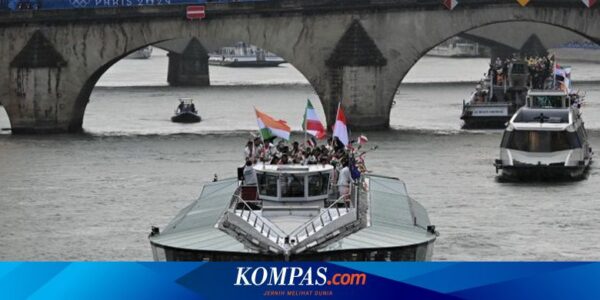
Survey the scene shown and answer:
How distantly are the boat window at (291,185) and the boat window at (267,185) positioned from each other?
30cm

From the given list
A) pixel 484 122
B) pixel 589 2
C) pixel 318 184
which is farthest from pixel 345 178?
pixel 484 122

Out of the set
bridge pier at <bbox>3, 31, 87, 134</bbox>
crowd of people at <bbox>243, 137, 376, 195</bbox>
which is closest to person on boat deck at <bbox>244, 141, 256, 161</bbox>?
crowd of people at <bbox>243, 137, 376, 195</bbox>

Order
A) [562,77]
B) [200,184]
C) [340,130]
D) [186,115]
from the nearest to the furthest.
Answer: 1. [340,130]
2. [200,184]
3. [562,77]
4. [186,115]

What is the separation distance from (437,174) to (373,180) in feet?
58.3

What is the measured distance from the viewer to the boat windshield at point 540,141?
83812 millimetres

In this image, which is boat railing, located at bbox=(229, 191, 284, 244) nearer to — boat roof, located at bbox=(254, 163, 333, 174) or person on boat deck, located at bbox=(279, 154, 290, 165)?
boat roof, located at bbox=(254, 163, 333, 174)

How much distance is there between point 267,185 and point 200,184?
2830 cm

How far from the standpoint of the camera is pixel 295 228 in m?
51.5

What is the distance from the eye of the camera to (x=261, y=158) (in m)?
57.5

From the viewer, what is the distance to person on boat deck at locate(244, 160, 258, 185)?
5791 centimetres

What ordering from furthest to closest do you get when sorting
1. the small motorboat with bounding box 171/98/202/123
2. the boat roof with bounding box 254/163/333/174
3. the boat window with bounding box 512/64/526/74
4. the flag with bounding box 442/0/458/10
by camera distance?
the small motorboat with bounding box 171/98/202/123
the boat window with bounding box 512/64/526/74
the flag with bounding box 442/0/458/10
the boat roof with bounding box 254/163/333/174

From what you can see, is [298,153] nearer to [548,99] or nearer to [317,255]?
[317,255]

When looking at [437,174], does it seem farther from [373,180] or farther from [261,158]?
[261,158]

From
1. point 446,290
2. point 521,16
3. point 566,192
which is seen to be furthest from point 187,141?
point 446,290
